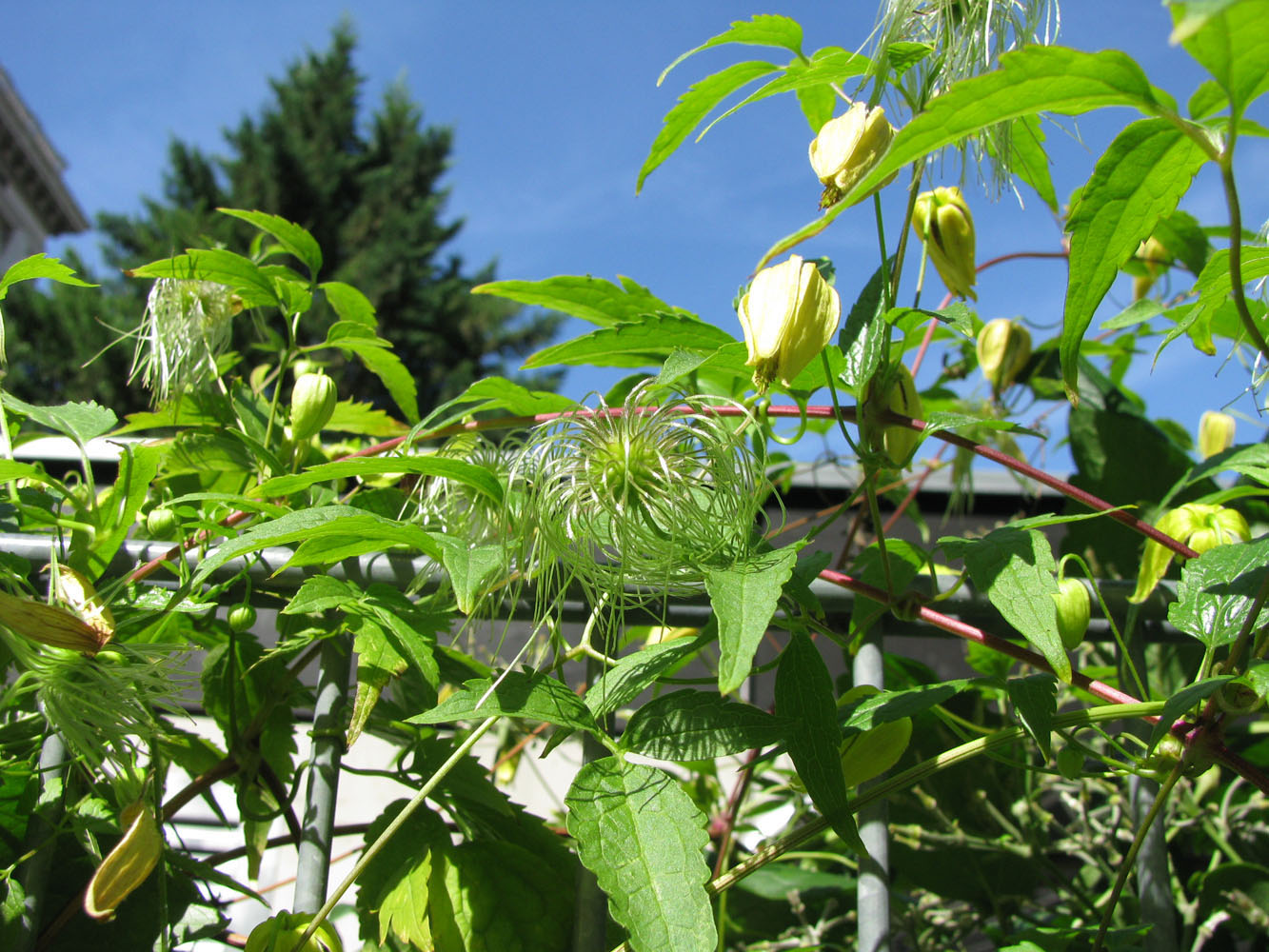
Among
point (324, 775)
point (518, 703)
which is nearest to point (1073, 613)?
point (518, 703)

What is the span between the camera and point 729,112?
491 millimetres

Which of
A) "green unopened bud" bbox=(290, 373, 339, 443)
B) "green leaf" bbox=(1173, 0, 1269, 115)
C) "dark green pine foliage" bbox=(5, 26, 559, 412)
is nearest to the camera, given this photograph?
"green leaf" bbox=(1173, 0, 1269, 115)

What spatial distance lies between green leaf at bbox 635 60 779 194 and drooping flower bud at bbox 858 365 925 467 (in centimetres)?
16

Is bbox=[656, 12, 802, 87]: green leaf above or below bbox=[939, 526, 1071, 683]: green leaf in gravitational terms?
above

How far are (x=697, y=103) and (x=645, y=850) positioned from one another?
36 centimetres

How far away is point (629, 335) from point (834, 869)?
0.61 metres

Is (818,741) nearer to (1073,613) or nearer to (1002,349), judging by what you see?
(1073,613)

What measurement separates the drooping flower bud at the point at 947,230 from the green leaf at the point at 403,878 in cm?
41

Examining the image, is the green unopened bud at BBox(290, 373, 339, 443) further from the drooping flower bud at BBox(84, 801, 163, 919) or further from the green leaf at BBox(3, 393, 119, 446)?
the drooping flower bud at BBox(84, 801, 163, 919)

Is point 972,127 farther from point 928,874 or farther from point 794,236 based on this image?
point 928,874

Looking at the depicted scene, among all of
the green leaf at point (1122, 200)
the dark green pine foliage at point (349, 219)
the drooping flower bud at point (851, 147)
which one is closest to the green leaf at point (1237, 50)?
the green leaf at point (1122, 200)

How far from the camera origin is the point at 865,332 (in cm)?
45

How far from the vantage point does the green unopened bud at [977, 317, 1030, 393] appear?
0.80m

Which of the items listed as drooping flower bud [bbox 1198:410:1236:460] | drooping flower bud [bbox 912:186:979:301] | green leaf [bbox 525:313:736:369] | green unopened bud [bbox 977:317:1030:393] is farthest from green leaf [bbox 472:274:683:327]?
drooping flower bud [bbox 1198:410:1236:460]
